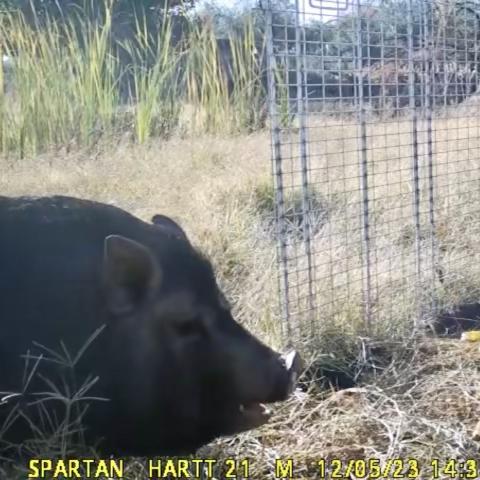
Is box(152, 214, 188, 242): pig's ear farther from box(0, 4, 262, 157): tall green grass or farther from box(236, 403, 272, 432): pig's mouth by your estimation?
box(0, 4, 262, 157): tall green grass

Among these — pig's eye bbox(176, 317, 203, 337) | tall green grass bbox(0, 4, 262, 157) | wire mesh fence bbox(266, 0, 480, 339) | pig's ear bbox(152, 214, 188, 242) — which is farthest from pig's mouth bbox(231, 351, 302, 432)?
tall green grass bbox(0, 4, 262, 157)

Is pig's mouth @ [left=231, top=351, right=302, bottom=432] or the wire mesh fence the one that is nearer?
pig's mouth @ [left=231, top=351, right=302, bottom=432]

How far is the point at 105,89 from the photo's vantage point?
25.5 ft

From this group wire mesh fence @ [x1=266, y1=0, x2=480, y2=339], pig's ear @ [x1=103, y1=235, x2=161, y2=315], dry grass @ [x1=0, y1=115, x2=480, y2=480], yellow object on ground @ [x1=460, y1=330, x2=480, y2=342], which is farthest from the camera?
yellow object on ground @ [x1=460, y1=330, x2=480, y2=342]

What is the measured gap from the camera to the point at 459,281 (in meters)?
4.57

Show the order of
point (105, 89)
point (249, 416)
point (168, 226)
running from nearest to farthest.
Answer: point (249, 416) < point (168, 226) < point (105, 89)

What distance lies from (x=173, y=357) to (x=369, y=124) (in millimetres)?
2563

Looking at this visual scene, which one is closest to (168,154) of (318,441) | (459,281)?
(459,281)

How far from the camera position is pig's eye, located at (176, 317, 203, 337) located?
2175 millimetres

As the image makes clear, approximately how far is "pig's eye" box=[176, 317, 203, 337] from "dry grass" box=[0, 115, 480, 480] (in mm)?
573

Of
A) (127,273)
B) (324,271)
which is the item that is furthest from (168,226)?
(324,271)
